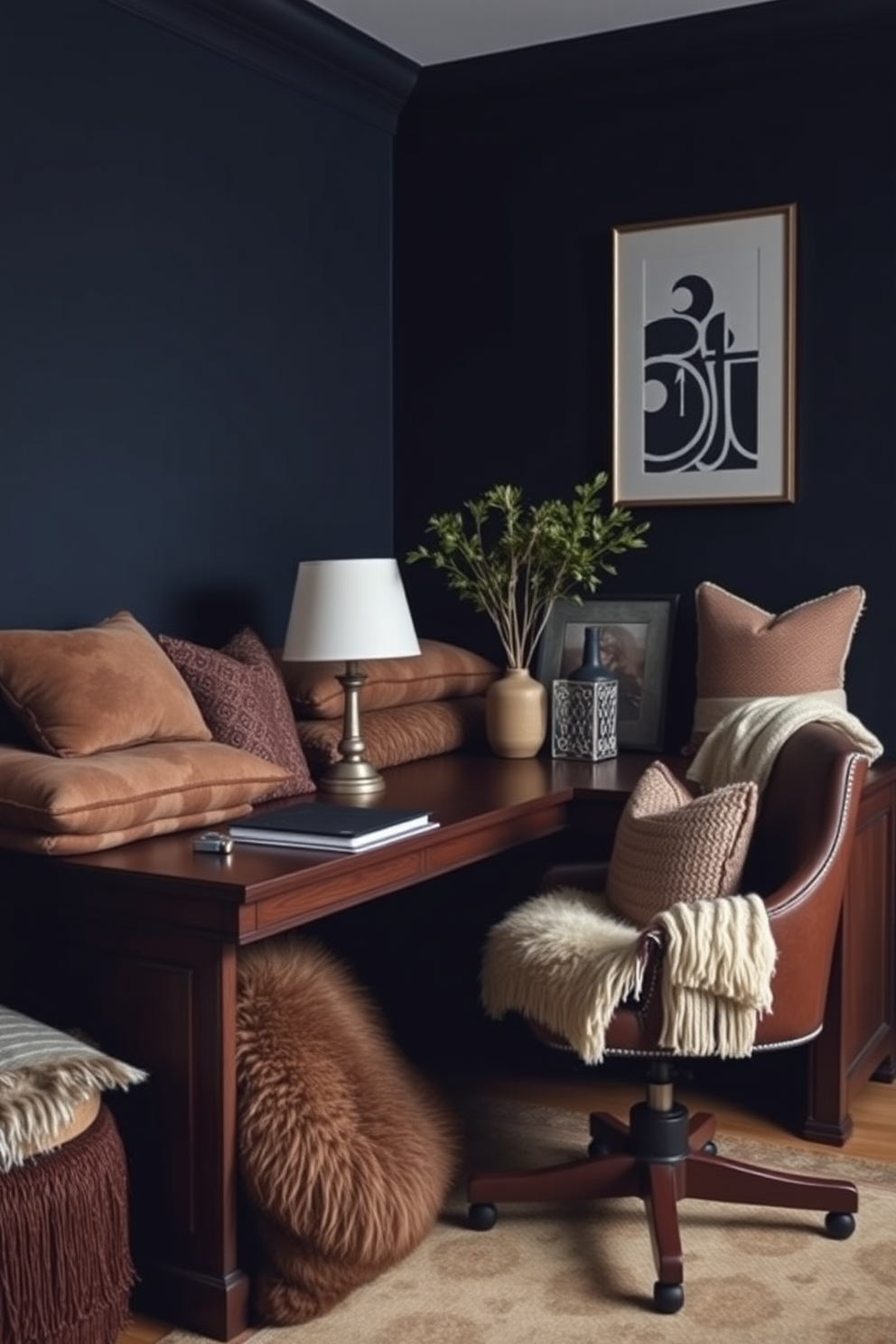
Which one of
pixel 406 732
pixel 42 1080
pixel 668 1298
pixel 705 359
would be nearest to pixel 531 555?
pixel 406 732

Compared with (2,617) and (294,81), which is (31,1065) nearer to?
(2,617)

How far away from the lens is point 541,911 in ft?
9.32

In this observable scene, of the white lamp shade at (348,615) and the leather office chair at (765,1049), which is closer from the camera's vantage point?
the leather office chair at (765,1049)

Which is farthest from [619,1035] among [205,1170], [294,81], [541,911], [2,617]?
[294,81]

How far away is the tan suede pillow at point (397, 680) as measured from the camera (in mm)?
3396

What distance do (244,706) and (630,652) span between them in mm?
1222

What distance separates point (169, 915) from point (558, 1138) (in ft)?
4.02

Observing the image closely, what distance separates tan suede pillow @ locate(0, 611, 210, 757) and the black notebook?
0.89 feet

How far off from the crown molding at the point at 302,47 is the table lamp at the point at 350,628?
1.32 meters

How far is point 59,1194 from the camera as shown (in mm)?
2098

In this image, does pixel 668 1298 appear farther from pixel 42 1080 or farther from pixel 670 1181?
pixel 42 1080

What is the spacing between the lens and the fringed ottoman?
2.05 m

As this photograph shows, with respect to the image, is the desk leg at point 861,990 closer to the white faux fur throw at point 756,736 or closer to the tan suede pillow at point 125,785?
the white faux fur throw at point 756,736

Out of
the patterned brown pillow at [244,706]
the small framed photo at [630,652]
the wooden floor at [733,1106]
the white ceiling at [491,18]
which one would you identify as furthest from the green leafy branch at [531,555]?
the white ceiling at [491,18]
